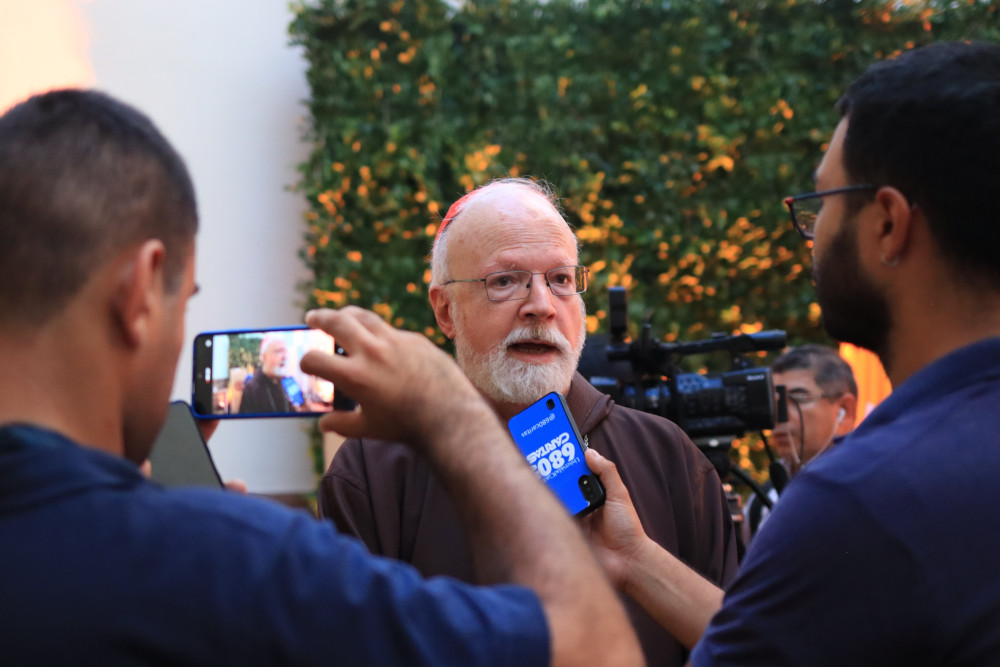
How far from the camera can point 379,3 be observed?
6277mm

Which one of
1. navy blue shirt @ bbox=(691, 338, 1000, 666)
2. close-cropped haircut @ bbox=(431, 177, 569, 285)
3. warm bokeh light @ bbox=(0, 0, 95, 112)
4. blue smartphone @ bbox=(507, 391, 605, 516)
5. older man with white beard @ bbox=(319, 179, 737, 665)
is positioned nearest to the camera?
navy blue shirt @ bbox=(691, 338, 1000, 666)

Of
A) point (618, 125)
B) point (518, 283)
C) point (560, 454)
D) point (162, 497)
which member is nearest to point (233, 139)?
point (618, 125)

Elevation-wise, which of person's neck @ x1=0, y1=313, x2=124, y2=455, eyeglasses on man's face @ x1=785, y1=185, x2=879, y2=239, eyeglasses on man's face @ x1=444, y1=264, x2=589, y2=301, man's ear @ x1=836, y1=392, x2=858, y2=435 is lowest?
man's ear @ x1=836, y1=392, x2=858, y2=435

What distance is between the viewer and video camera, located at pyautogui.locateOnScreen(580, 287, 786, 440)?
2.50m

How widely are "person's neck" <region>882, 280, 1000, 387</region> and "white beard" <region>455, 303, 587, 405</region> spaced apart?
3.28 feet

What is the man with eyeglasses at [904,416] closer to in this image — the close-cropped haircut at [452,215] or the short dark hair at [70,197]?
the short dark hair at [70,197]

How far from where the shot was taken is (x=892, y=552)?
1123 mm

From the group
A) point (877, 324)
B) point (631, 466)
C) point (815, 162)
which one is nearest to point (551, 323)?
point (631, 466)

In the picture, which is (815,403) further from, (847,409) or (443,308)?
(443,308)

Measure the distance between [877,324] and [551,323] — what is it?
1026mm

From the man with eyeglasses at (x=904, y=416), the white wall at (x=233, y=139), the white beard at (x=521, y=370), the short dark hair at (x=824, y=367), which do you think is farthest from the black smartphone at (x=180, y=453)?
the white wall at (x=233, y=139)

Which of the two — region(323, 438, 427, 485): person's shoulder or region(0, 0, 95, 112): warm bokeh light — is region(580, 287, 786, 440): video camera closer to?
region(323, 438, 427, 485): person's shoulder

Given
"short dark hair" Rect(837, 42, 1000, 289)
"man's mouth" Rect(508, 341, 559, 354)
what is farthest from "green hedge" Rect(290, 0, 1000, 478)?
"short dark hair" Rect(837, 42, 1000, 289)

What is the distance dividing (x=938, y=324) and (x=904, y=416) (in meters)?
0.18
